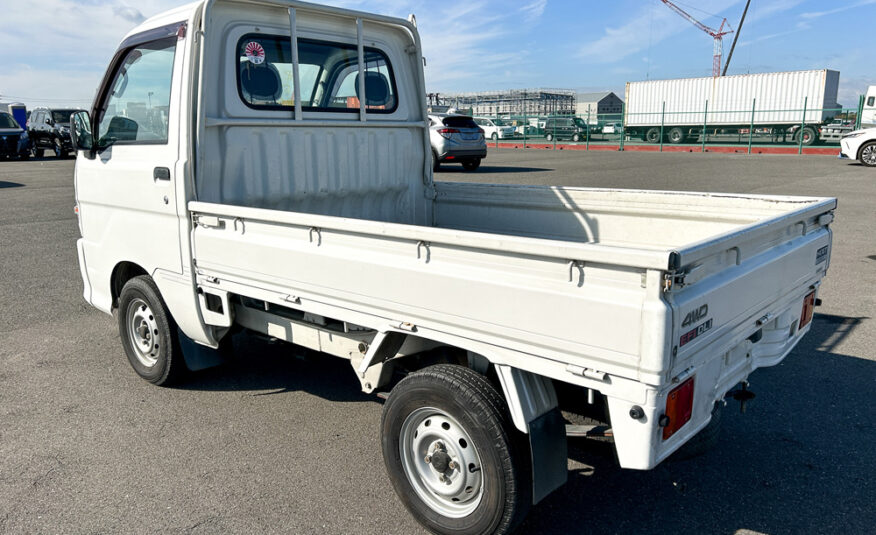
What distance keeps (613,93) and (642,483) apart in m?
67.4

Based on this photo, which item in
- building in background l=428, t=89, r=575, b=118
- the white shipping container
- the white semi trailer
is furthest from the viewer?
building in background l=428, t=89, r=575, b=118

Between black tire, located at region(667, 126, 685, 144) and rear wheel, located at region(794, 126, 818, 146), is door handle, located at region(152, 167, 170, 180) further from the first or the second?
black tire, located at region(667, 126, 685, 144)

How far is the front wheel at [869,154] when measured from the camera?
18.5m

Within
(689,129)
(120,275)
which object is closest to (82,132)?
(120,275)

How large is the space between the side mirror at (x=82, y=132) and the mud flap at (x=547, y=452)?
3.67 meters

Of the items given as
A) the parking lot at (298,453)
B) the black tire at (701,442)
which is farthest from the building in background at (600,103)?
the black tire at (701,442)

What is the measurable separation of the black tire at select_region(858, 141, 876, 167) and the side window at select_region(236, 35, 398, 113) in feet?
59.6

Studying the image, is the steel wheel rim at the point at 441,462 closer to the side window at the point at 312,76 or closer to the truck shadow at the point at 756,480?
the truck shadow at the point at 756,480

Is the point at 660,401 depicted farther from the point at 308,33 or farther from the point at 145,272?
the point at 145,272

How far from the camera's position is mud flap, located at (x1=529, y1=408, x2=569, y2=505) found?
2.67m

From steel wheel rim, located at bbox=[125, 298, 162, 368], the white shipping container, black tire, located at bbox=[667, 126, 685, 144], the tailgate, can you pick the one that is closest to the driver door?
steel wheel rim, located at bbox=[125, 298, 162, 368]

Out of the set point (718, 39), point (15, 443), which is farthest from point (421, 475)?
point (718, 39)

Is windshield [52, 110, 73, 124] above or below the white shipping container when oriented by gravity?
below

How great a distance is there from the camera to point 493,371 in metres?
2.97
